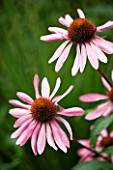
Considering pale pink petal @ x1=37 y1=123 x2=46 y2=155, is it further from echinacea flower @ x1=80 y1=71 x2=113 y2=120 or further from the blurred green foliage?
the blurred green foliage

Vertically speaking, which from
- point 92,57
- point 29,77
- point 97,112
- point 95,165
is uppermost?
point 29,77

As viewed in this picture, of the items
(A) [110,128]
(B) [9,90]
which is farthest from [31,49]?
(A) [110,128]

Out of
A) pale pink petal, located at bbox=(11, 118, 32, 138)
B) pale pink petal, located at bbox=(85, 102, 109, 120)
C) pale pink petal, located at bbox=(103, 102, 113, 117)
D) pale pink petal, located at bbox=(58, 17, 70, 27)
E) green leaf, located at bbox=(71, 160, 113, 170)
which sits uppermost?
pale pink petal, located at bbox=(58, 17, 70, 27)

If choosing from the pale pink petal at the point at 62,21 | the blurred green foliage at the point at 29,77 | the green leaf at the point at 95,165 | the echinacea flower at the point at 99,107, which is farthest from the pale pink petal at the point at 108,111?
the blurred green foliage at the point at 29,77

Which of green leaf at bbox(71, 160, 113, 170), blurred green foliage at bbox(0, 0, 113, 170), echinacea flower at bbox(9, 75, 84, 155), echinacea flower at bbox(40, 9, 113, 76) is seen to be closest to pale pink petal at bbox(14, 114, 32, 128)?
echinacea flower at bbox(9, 75, 84, 155)

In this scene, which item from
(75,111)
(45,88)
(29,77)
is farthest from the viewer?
(29,77)

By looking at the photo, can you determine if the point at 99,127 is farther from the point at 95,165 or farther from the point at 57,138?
the point at 57,138

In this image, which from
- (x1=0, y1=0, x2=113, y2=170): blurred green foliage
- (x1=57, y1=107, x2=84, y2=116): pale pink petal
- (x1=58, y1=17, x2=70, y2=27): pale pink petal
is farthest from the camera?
(x1=0, y1=0, x2=113, y2=170): blurred green foliage

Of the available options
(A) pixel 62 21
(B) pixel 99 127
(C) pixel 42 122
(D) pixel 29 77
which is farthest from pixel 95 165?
(D) pixel 29 77
